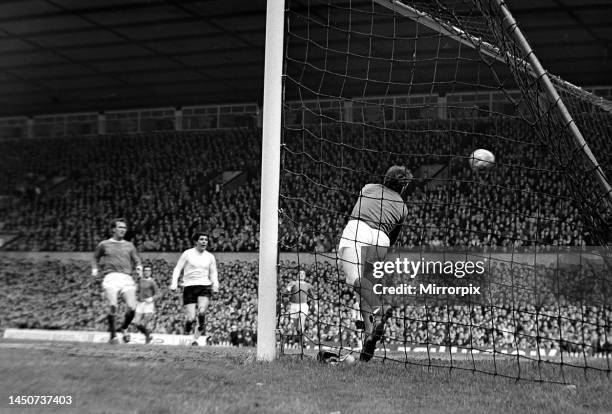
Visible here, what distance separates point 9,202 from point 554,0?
20.6 meters

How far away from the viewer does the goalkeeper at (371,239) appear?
6.62 meters

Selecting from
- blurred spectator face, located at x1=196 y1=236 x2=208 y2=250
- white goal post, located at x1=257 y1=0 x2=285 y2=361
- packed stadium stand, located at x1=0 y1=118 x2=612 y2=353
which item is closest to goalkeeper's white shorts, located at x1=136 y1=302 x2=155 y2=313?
packed stadium stand, located at x1=0 y1=118 x2=612 y2=353

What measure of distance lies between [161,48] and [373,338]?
23.1 metres

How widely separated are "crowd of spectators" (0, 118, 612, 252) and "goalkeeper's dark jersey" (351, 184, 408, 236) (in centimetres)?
967

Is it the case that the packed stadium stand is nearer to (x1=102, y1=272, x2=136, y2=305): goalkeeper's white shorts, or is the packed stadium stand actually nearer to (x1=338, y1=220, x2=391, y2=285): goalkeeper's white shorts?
(x1=338, y1=220, x2=391, y2=285): goalkeeper's white shorts

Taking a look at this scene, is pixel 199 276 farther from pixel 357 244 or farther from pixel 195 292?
pixel 357 244

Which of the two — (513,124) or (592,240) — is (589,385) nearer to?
(592,240)

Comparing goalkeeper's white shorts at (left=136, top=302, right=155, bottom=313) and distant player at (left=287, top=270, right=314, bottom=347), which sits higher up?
distant player at (left=287, top=270, right=314, bottom=347)

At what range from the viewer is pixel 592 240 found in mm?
7430

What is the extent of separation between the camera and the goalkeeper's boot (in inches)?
256

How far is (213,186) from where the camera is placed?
1159 inches

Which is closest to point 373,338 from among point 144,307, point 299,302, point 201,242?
point 299,302

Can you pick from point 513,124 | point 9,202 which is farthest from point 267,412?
point 9,202

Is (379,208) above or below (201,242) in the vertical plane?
above
